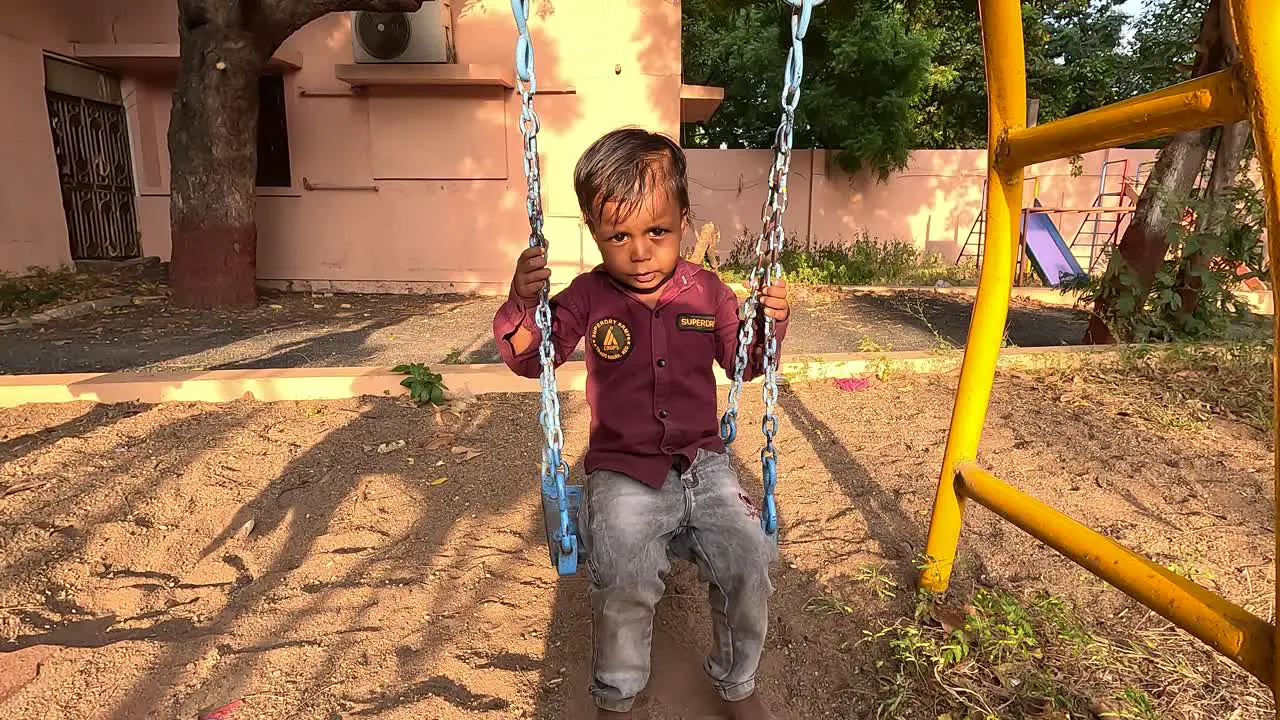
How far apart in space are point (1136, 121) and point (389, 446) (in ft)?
9.16

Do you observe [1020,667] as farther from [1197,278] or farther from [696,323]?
[1197,278]

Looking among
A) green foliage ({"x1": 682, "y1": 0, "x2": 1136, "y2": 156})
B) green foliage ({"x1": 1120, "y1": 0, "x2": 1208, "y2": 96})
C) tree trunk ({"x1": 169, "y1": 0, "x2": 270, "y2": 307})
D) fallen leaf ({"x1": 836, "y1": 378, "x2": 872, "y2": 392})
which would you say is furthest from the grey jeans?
green foliage ({"x1": 1120, "y1": 0, "x2": 1208, "y2": 96})

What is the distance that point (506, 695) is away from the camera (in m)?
1.69

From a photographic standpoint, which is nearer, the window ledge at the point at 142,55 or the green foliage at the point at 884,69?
the window ledge at the point at 142,55

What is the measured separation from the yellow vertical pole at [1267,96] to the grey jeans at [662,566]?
34.5 inches

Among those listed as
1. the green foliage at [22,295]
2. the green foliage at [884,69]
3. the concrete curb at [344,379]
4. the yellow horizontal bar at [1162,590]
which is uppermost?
the green foliage at [884,69]

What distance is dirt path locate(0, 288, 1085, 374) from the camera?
4.59 metres

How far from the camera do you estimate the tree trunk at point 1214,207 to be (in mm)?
3676

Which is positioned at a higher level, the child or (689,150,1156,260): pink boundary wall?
(689,150,1156,260): pink boundary wall

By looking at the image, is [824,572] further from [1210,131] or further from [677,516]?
[1210,131]

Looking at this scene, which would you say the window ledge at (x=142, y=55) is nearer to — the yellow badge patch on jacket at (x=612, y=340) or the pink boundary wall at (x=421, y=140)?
the pink boundary wall at (x=421, y=140)

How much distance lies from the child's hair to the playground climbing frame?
801 millimetres

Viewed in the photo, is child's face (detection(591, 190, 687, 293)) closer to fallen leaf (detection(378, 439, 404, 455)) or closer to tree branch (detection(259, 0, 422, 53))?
fallen leaf (detection(378, 439, 404, 455))

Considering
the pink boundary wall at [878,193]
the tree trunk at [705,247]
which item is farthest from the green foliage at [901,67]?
the tree trunk at [705,247]
